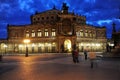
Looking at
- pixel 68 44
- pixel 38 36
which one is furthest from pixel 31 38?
pixel 68 44

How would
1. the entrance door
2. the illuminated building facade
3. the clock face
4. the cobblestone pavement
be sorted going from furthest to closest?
the clock face
the illuminated building facade
the entrance door
the cobblestone pavement

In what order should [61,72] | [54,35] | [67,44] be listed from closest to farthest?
[61,72]
[67,44]
[54,35]

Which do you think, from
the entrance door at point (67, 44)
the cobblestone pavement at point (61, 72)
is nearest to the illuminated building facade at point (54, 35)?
the entrance door at point (67, 44)

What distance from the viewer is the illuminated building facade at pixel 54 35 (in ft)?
296

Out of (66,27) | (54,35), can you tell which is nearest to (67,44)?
(66,27)

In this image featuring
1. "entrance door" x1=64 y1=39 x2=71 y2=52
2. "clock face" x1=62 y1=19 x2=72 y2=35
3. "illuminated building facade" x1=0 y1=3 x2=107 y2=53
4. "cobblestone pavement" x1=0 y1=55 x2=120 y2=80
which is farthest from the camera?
"clock face" x1=62 y1=19 x2=72 y2=35

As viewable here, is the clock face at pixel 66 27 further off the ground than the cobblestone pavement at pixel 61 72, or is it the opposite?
the clock face at pixel 66 27

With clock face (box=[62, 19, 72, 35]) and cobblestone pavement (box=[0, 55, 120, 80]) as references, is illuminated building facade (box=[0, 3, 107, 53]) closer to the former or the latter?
clock face (box=[62, 19, 72, 35])

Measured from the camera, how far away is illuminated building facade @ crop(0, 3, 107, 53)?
296ft


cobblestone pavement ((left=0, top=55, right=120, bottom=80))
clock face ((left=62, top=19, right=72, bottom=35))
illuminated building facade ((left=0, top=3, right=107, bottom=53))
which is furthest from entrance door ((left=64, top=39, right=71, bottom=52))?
cobblestone pavement ((left=0, top=55, right=120, bottom=80))

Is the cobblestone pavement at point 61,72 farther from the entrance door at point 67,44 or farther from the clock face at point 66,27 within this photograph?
the clock face at point 66,27

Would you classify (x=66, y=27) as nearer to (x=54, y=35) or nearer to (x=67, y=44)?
(x=67, y=44)

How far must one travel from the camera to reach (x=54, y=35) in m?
95.1

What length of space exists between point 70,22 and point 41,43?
14670mm
